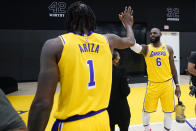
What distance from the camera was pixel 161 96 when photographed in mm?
3271

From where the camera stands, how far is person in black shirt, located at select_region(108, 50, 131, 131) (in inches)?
95.6

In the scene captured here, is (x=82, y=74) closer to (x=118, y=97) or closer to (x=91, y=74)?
(x=91, y=74)

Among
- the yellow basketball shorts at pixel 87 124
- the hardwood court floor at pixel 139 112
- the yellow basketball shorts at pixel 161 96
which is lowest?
the hardwood court floor at pixel 139 112

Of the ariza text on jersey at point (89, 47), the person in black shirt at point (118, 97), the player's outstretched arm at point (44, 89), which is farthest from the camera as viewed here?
the person in black shirt at point (118, 97)

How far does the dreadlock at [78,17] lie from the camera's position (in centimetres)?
128

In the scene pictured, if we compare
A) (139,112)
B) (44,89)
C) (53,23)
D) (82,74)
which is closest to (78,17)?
(82,74)

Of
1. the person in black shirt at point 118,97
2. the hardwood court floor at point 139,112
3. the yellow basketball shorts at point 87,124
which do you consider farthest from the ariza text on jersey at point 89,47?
the hardwood court floor at point 139,112

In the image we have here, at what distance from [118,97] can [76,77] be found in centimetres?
139

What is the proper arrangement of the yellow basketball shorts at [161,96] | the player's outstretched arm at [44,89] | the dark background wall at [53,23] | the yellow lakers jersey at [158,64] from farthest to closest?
1. the dark background wall at [53,23]
2. the yellow lakers jersey at [158,64]
3. the yellow basketball shorts at [161,96]
4. the player's outstretched arm at [44,89]

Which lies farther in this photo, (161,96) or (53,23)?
(53,23)

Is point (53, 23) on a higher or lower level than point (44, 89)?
higher

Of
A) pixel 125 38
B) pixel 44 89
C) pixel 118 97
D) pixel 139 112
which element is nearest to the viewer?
pixel 44 89

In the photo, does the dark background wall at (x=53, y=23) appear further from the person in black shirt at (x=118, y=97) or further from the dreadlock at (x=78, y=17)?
the dreadlock at (x=78, y=17)

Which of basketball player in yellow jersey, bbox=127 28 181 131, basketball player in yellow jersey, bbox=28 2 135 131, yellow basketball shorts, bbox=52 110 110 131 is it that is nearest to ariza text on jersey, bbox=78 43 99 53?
basketball player in yellow jersey, bbox=28 2 135 131
